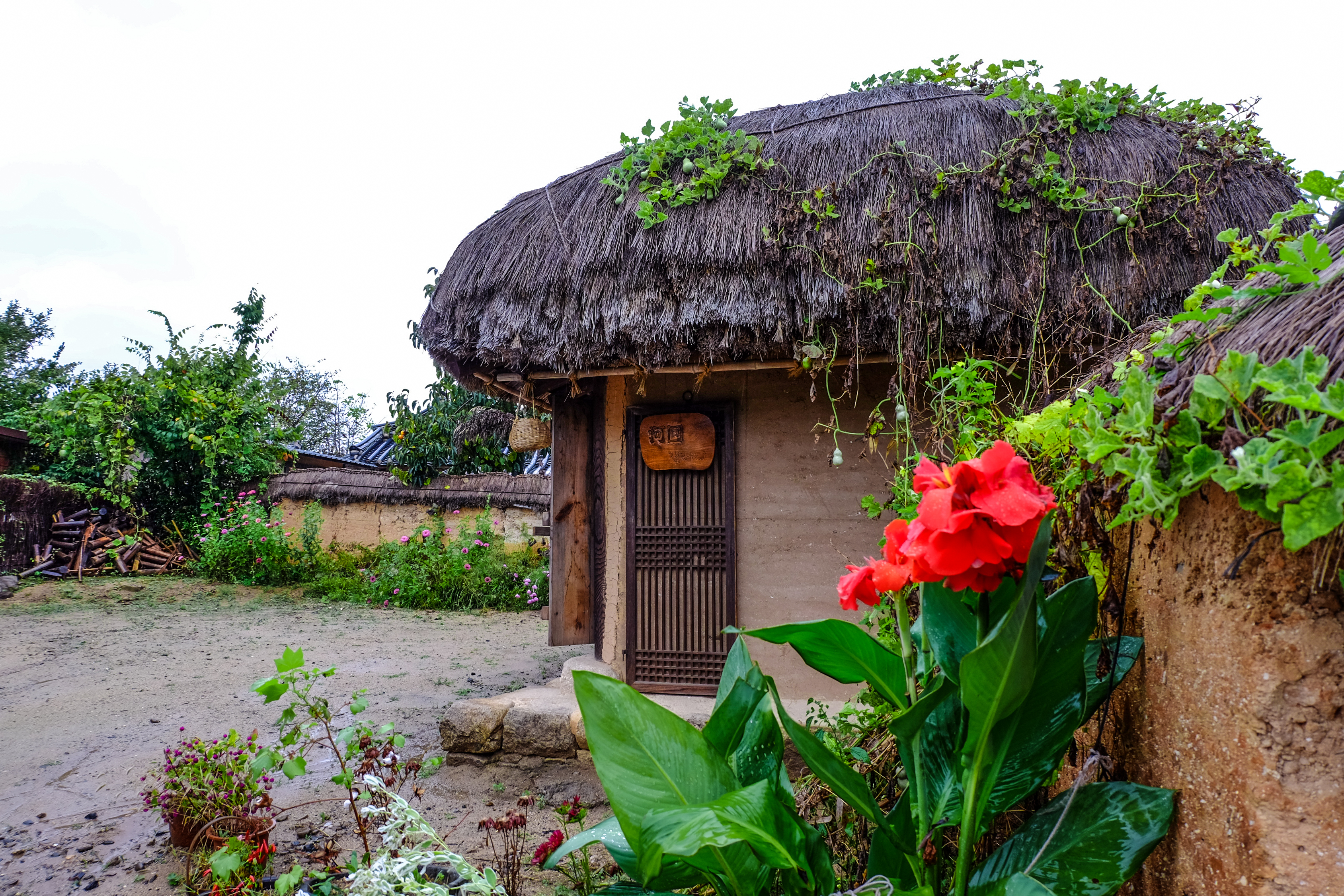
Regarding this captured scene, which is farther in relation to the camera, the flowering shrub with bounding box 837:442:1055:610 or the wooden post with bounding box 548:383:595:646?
Result: the wooden post with bounding box 548:383:595:646

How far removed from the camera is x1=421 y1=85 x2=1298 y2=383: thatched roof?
288cm

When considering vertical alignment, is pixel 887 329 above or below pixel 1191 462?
above

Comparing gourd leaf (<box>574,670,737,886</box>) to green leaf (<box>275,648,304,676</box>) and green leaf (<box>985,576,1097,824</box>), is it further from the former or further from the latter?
green leaf (<box>275,648,304,676</box>)

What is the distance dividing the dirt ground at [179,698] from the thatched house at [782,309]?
3.58 feet

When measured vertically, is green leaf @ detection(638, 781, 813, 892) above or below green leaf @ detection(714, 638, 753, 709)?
below

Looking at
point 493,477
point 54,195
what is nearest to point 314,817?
point 493,477

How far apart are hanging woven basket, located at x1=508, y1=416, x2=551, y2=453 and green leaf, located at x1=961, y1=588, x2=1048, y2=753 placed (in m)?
4.14

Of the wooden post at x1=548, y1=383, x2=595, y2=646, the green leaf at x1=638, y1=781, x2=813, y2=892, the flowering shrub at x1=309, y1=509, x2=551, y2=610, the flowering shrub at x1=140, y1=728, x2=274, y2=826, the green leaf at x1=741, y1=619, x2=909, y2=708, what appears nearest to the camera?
the green leaf at x1=638, y1=781, x2=813, y2=892

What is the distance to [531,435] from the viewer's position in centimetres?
490

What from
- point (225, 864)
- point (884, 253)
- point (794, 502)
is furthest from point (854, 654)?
point (794, 502)

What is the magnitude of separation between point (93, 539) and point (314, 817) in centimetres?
972

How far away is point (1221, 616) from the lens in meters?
0.87

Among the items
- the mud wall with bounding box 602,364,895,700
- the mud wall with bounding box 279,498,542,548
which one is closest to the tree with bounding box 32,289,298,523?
the mud wall with bounding box 279,498,542,548

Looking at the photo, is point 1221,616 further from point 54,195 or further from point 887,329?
point 54,195
